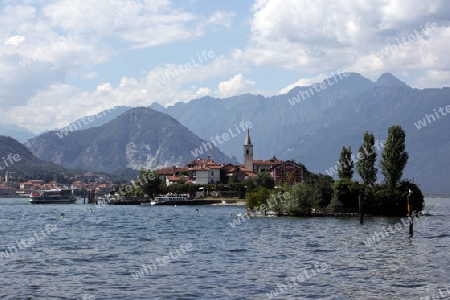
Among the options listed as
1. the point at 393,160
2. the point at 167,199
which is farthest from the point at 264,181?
the point at 393,160

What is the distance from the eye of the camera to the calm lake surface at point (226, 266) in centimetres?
3434

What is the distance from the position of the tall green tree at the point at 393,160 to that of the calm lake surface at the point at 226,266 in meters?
37.1

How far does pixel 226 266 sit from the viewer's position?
43250 mm

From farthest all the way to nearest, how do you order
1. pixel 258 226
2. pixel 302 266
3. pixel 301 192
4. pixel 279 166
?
pixel 279 166, pixel 301 192, pixel 258 226, pixel 302 266

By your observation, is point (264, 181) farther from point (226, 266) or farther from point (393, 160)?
point (226, 266)

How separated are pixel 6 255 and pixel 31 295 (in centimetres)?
1762

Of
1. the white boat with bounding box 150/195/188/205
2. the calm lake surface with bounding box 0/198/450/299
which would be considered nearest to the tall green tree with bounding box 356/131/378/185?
the calm lake surface with bounding box 0/198/450/299

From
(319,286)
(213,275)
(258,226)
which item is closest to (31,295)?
(213,275)

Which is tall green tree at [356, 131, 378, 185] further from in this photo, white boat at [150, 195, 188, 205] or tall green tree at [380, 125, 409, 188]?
white boat at [150, 195, 188, 205]

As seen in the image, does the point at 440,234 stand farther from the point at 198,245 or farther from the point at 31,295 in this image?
the point at 31,295

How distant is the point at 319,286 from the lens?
3575 cm

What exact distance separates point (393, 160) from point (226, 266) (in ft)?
227

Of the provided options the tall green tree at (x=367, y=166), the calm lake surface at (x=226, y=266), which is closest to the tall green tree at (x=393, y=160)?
the tall green tree at (x=367, y=166)

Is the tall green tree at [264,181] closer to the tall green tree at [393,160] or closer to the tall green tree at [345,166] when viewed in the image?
the tall green tree at [345,166]
